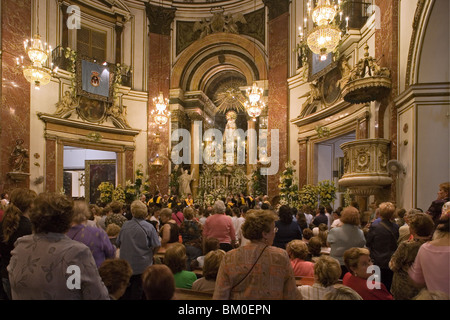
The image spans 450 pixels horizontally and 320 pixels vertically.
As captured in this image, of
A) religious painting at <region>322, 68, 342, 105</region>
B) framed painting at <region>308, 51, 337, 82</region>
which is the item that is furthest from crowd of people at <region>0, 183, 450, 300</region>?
framed painting at <region>308, 51, 337, 82</region>

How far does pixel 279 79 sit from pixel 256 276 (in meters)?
15.9

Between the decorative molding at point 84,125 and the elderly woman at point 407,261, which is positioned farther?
the decorative molding at point 84,125

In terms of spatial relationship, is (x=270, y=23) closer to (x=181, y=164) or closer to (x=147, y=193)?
(x=181, y=164)

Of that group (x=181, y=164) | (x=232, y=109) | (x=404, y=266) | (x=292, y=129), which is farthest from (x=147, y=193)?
(x=404, y=266)

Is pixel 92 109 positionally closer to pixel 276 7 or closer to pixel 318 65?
pixel 276 7

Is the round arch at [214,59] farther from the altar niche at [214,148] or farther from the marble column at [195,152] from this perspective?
the altar niche at [214,148]

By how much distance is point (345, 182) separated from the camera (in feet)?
31.4

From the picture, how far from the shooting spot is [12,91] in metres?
14.1

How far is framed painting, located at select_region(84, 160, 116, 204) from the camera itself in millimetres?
19922

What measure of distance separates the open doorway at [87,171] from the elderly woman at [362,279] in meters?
17.4

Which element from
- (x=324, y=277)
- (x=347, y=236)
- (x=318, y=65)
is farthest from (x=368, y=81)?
(x=324, y=277)

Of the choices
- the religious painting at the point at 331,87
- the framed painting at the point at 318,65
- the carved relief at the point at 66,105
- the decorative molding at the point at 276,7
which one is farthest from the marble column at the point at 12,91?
the religious painting at the point at 331,87

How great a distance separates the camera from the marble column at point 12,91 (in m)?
13.7
